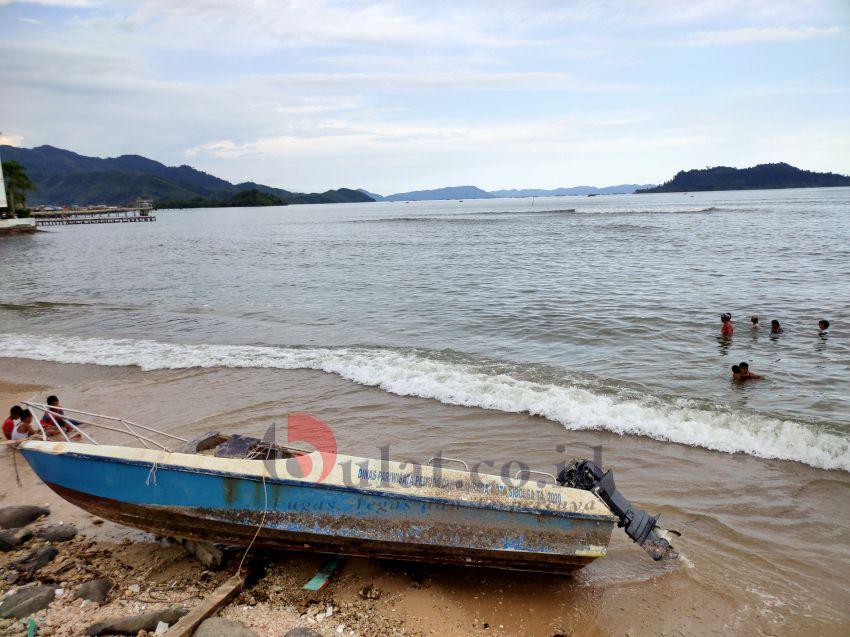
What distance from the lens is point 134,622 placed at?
4.91 metres

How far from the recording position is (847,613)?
207 inches

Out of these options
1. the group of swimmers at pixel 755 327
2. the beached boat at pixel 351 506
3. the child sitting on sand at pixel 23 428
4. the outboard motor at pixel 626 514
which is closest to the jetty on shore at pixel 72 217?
the child sitting on sand at pixel 23 428

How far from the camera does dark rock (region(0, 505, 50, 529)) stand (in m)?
6.73

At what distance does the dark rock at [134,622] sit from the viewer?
15.9 feet

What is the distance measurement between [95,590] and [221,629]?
5.60ft

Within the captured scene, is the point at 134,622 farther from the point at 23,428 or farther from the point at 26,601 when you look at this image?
the point at 23,428

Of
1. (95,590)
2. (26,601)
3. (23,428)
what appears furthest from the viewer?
(23,428)

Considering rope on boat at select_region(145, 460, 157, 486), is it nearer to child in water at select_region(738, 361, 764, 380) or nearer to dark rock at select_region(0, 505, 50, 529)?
dark rock at select_region(0, 505, 50, 529)

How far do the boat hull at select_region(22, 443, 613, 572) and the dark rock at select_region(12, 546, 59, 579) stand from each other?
0.83 metres

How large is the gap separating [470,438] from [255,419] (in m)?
4.21

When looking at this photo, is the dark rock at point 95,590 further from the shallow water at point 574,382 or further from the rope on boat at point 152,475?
the shallow water at point 574,382

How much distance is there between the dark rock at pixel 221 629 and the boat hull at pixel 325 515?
3.02 ft

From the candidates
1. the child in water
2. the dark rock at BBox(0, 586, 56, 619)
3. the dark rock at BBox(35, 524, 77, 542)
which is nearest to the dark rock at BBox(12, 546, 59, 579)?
the dark rock at BBox(35, 524, 77, 542)

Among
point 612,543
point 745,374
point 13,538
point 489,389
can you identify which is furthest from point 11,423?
point 745,374
